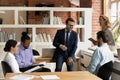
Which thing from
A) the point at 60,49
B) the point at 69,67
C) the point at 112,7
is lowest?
the point at 69,67

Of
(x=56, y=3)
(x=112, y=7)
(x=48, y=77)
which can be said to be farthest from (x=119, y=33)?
(x=56, y=3)

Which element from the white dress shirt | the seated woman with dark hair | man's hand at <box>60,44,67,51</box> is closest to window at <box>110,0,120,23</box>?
man's hand at <box>60,44,67,51</box>

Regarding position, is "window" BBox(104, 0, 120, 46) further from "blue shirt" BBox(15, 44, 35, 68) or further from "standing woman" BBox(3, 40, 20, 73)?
"standing woman" BBox(3, 40, 20, 73)

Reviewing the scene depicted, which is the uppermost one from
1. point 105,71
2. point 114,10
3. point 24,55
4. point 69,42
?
point 114,10

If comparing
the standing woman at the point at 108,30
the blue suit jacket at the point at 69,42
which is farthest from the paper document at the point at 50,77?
the blue suit jacket at the point at 69,42

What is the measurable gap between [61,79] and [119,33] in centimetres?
305

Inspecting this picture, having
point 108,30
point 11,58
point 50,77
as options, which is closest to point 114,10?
point 108,30

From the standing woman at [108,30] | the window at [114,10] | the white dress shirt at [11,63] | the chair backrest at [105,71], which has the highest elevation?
the window at [114,10]

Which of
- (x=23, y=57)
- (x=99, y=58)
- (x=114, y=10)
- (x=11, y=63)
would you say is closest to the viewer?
(x=11, y=63)

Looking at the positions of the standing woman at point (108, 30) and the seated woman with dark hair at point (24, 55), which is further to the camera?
the standing woman at point (108, 30)

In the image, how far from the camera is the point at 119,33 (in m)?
6.27

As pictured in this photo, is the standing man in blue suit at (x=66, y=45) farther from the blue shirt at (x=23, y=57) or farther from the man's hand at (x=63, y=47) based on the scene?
the blue shirt at (x=23, y=57)

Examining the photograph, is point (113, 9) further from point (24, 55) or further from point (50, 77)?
point (50, 77)

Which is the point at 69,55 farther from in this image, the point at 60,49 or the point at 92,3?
the point at 92,3
